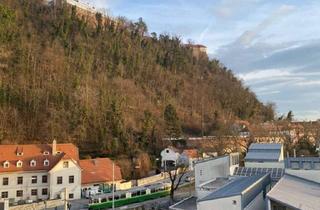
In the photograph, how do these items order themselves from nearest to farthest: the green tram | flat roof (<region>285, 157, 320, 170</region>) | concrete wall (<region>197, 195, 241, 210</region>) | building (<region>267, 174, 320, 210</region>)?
building (<region>267, 174, 320, 210</region>) → concrete wall (<region>197, 195, 241, 210</region>) → flat roof (<region>285, 157, 320, 170</region>) → the green tram

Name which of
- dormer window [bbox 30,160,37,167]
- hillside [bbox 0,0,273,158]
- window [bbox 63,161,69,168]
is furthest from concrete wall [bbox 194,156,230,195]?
hillside [bbox 0,0,273,158]

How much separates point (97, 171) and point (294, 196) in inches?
979

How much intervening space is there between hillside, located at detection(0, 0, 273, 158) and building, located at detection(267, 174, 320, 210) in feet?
95.5

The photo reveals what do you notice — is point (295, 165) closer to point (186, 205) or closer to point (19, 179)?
point (186, 205)

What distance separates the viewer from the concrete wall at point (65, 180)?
116 feet

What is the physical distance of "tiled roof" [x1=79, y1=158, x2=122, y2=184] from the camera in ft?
124

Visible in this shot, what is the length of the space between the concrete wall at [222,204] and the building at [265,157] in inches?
386

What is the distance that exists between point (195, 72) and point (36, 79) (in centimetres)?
5019

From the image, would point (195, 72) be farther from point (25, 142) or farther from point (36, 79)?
point (25, 142)

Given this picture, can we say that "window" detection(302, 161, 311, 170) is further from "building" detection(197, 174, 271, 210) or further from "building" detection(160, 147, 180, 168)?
"building" detection(160, 147, 180, 168)

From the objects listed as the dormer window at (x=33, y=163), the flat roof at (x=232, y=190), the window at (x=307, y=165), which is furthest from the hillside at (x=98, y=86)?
the window at (x=307, y=165)

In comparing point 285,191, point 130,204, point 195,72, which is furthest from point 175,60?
point 285,191

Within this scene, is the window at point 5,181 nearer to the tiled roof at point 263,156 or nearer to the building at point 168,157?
the tiled roof at point 263,156

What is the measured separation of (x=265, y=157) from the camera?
29.5 metres
